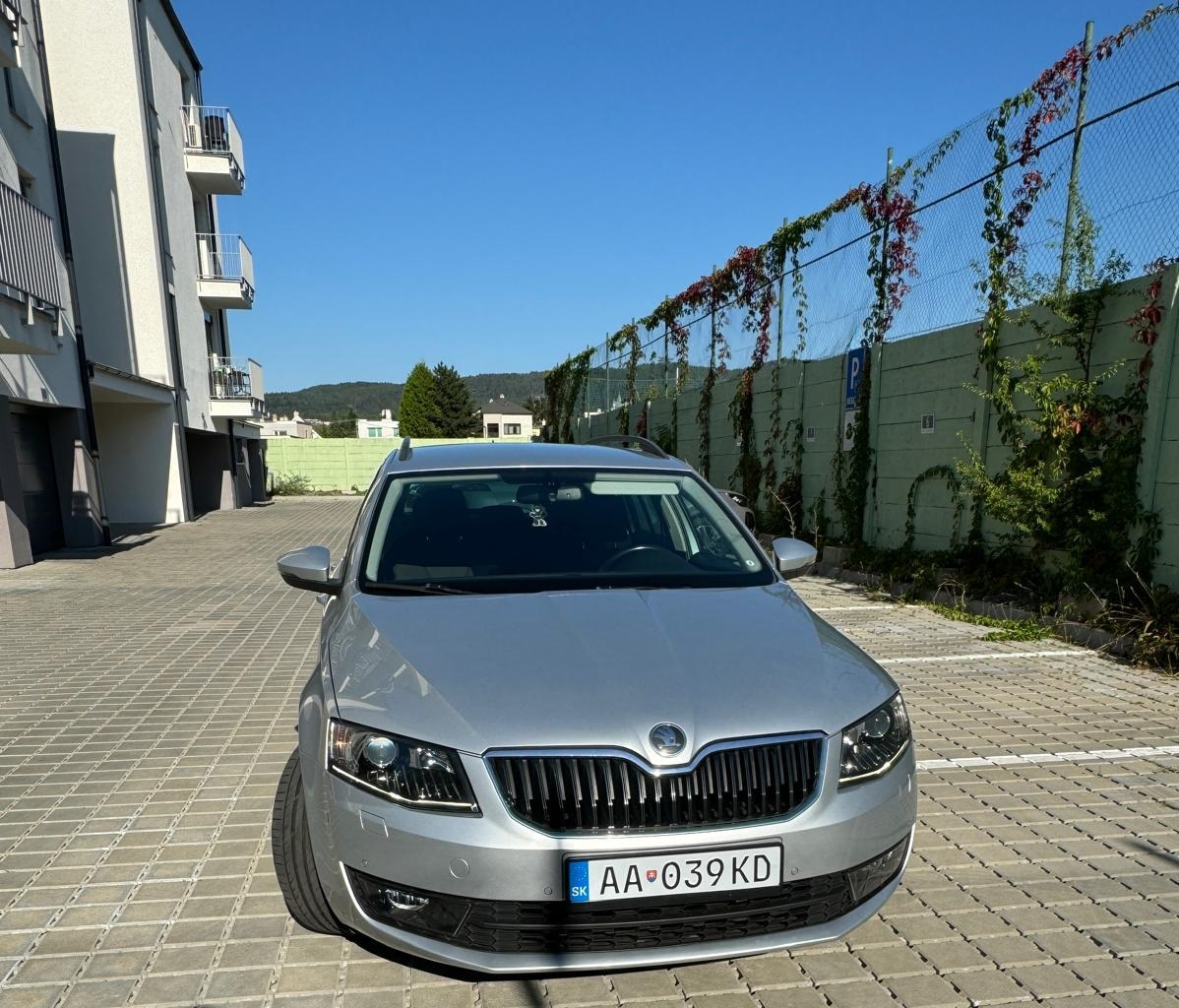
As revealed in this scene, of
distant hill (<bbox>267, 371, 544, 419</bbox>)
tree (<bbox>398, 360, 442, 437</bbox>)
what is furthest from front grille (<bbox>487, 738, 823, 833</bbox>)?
distant hill (<bbox>267, 371, 544, 419</bbox>)

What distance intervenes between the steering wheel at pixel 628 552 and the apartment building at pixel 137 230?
13014 millimetres

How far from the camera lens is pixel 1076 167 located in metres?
6.41

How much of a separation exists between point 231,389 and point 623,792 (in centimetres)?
2274

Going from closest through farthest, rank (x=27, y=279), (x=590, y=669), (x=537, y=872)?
1. (x=537, y=872)
2. (x=590, y=669)
3. (x=27, y=279)

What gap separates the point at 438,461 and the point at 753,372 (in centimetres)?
901

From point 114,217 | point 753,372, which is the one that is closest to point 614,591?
point 753,372

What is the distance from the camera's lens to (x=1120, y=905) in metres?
2.63

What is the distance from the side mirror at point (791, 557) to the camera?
3330 mm

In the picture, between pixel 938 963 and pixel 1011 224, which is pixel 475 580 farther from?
pixel 1011 224

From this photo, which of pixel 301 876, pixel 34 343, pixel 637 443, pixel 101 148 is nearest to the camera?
pixel 301 876

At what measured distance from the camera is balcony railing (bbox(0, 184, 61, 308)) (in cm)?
917

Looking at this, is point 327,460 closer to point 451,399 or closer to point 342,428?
point 451,399

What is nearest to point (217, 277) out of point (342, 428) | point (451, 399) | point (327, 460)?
point (327, 460)

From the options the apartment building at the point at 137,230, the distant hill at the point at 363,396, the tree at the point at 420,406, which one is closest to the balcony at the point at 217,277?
the apartment building at the point at 137,230
